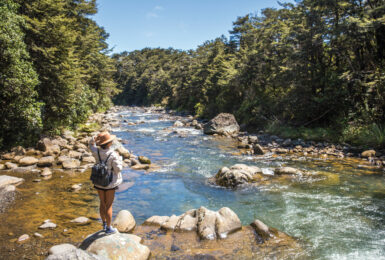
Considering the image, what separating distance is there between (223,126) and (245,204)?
15.7 meters

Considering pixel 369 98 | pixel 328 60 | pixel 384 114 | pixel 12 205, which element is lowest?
pixel 12 205

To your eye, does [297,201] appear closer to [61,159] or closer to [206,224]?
[206,224]

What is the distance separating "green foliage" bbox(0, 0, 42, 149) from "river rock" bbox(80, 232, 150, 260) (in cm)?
836

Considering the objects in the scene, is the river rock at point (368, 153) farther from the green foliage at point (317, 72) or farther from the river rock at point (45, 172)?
the river rock at point (45, 172)

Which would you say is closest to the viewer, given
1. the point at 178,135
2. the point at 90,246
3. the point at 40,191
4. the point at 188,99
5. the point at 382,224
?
the point at 90,246

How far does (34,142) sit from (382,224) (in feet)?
47.3

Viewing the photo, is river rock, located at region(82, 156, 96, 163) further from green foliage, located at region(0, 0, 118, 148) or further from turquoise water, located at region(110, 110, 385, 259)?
green foliage, located at region(0, 0, 118, 148)

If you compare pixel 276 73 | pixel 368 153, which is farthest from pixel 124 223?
pixel 276 73

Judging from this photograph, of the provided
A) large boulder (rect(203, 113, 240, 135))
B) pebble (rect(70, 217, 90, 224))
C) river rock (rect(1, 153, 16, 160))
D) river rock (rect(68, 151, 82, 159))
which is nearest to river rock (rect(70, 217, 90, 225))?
pebble (rect(70, 217, 90, 224))

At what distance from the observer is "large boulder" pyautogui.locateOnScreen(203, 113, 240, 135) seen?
22663 mm

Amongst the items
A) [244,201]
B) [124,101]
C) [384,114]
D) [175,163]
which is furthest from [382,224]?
[124,101]

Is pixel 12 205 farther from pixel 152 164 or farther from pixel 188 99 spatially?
pixel 188 99

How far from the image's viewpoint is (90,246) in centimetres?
452

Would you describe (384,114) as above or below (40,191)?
above
